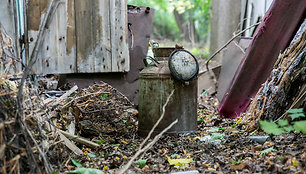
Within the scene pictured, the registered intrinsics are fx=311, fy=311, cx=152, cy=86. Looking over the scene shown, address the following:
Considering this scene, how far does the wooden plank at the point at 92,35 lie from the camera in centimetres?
401

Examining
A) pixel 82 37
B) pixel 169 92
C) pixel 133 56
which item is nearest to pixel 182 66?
pixel 169 92

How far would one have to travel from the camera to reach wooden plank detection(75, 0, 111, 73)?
4008 mm

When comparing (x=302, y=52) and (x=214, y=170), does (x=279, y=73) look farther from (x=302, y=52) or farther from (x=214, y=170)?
(x=214, y=170)

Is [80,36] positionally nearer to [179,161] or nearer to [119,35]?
[119,35]

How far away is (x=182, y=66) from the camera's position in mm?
3457

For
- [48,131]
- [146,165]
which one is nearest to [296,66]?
[146,165]

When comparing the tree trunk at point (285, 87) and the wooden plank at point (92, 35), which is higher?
the wooden plank at point (92, 35)

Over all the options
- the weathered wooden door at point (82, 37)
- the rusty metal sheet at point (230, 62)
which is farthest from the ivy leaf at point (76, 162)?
the rusty metal sheet at point (230, 62)

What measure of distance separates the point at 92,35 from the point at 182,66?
4.40 feet

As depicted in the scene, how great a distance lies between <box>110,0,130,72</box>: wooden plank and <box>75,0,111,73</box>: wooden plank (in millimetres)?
69

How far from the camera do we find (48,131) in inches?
97.5

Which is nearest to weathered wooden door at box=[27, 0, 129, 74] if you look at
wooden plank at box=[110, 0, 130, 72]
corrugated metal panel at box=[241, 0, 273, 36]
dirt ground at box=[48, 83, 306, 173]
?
wooden plank at box=[110, 0, 130, 72]

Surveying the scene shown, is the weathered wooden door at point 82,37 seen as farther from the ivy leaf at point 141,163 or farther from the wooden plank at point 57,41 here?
the ivy leaf at point 141,163

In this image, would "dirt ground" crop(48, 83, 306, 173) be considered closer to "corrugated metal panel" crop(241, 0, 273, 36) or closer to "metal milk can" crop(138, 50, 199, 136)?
"metal milk can" crop(138, 50, 199, 136)
